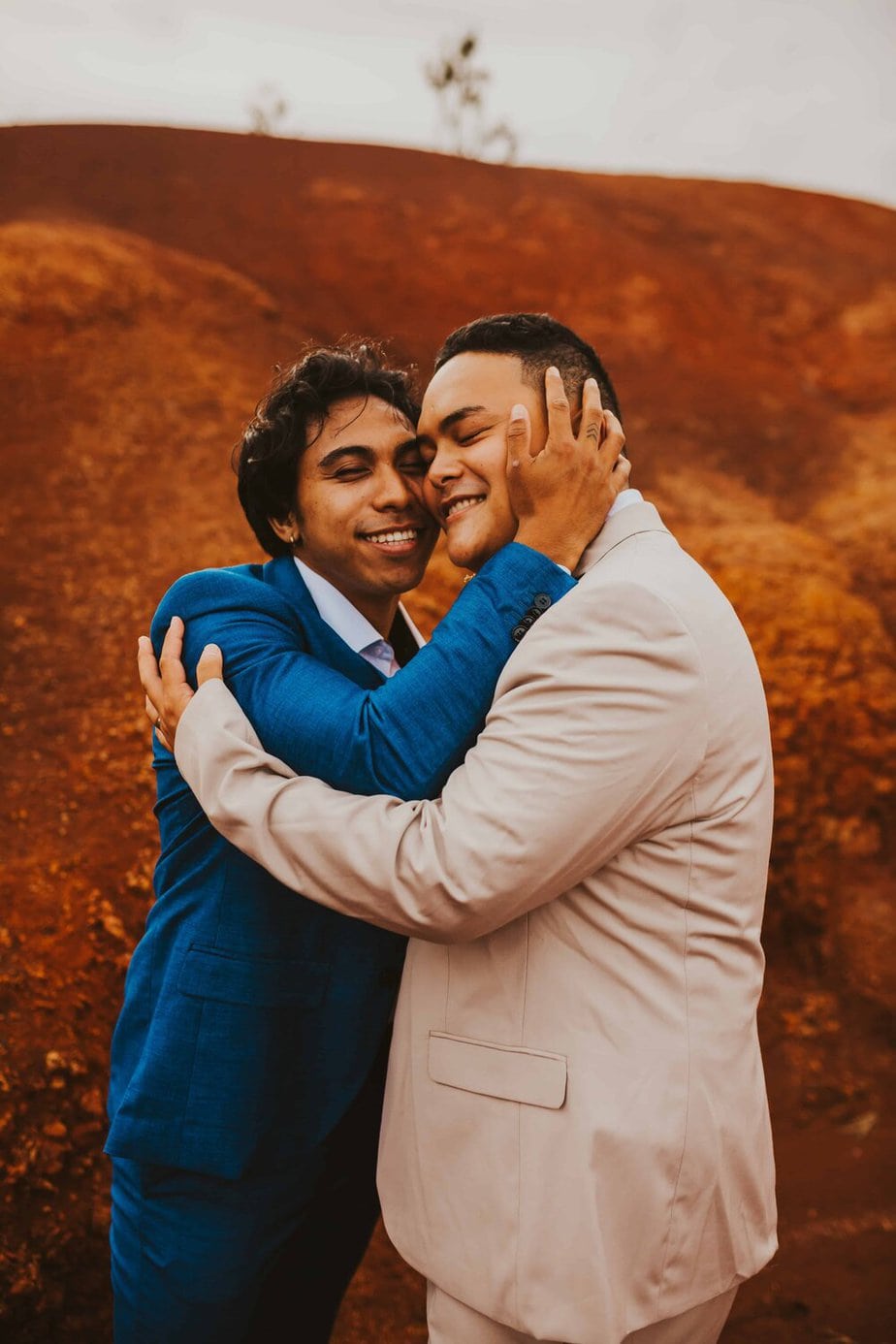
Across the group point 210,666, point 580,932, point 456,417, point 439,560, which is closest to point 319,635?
point 210,666

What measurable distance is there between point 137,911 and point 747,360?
28.8 feet

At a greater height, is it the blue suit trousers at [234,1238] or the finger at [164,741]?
the finger at [164,741]

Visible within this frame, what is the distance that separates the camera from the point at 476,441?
2.17 metres

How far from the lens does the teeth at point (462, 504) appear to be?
2189 millimetres

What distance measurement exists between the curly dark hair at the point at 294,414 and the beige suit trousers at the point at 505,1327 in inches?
67.9

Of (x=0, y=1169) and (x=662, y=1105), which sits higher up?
(x=662, y=1105)

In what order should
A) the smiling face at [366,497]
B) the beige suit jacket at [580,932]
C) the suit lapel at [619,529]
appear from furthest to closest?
the smiling face at [366,497]
the suit lapel at [619,529]
the beige suit jacket at [580,932]

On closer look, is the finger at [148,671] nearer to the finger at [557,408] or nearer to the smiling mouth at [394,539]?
the smiling mouth at [394,539]

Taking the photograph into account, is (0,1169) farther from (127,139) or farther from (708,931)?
(127,139)

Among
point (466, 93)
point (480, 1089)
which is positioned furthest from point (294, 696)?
point (466, 93)

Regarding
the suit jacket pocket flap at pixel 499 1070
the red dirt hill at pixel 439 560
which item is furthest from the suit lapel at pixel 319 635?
the red dirt hill at pixel 439 560

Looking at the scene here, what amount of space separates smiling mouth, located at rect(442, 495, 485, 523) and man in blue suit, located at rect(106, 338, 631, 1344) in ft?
0.66

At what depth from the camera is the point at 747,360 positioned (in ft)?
35.5

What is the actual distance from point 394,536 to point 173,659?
0.66m
